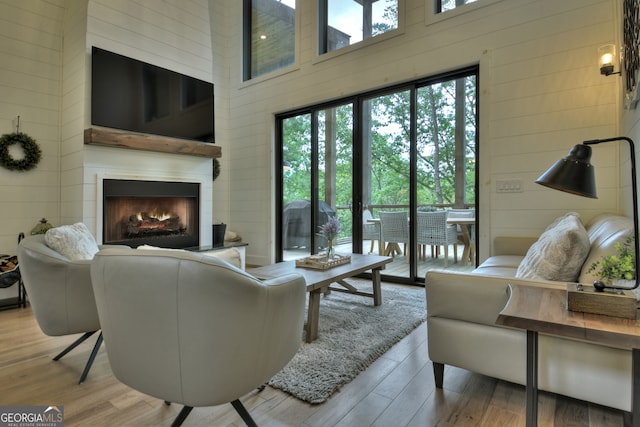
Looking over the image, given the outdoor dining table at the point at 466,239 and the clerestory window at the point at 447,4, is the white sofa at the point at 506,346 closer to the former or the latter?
the outdoor dining table at the point at 466,239

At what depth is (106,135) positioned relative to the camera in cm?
370

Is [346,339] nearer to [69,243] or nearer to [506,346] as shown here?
[506,346]

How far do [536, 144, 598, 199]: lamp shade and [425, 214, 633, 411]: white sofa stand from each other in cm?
52

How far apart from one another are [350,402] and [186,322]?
0.99 m

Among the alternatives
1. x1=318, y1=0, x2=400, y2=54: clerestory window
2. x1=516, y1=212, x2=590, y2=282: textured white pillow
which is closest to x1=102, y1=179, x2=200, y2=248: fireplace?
x1=318, y1=0, x2=400, y2=54: clerestory window

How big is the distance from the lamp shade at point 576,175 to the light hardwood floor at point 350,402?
42.2 inches

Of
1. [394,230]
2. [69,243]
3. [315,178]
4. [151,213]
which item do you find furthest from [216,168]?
[69,243]

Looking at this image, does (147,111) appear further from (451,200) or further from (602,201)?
(602,201)

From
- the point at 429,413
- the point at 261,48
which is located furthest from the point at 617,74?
the point at 261,48

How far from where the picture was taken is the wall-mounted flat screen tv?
377 centimetres

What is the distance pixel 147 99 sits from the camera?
4.17m

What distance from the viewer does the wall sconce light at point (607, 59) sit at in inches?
106

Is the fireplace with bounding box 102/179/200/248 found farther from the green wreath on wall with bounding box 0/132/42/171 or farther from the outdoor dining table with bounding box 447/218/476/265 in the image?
the outdoor dining table with bounding box 447/218/476/265

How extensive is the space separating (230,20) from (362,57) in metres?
2.84
